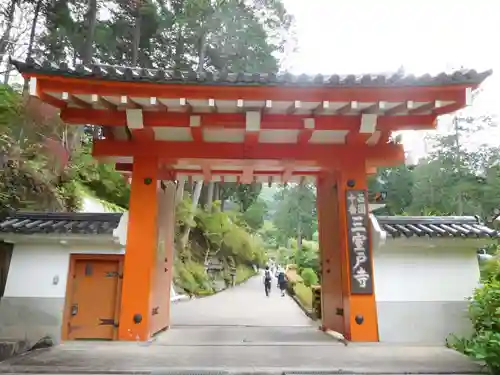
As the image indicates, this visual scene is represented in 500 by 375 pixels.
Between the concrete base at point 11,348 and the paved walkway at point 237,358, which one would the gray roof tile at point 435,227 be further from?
the concrete base at point 11,348

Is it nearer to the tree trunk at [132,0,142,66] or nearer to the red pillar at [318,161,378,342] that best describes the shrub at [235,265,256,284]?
the tree trunk at [132,0,142,66]

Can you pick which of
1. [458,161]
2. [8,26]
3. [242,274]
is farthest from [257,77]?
[242,274]

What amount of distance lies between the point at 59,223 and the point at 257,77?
399 centimetres

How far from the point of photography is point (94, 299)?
233 inches

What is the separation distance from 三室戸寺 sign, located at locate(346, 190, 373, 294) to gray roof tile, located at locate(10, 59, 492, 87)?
1.90m

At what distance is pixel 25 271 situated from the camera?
583 cm

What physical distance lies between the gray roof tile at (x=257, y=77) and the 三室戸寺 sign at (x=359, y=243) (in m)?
1.90

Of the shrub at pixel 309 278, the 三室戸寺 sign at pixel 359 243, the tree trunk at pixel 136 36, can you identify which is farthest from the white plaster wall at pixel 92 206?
the shrub at pixel 309 278

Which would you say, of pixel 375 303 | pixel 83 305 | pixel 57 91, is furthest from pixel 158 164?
pixel 375 303

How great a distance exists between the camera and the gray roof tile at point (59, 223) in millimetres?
5688

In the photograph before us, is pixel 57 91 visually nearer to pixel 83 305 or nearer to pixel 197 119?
pixel 197 119

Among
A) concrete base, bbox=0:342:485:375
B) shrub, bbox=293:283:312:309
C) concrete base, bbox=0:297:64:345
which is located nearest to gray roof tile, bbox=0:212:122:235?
concrete base, bbox=0:297:64:345

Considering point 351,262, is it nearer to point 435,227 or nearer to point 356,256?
point 356,256

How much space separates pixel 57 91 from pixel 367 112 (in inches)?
175
